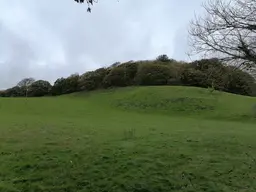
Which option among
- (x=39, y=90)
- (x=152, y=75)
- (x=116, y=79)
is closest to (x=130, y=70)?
(x=116, y=79)

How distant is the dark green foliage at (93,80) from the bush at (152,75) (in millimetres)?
5914

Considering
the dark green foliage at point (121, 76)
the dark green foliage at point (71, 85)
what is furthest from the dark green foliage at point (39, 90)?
the dark green foliage at point (121, 76)

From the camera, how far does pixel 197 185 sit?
12711mm

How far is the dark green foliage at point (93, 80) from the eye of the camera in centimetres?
7194

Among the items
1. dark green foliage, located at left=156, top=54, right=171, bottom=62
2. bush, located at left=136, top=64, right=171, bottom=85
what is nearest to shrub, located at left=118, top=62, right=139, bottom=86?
bush, located at left=136, top=64, right=171, bottom=85

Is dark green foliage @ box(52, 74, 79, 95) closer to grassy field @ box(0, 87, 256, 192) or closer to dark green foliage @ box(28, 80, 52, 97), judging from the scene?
dark green foliage @ box(28, 80, 52, 97)

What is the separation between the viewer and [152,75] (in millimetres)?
70000

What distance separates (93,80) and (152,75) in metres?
9.56

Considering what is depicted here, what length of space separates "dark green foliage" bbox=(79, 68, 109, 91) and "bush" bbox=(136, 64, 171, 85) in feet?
19.4

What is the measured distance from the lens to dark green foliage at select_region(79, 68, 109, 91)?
236 ft

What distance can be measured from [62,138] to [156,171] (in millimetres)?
8019

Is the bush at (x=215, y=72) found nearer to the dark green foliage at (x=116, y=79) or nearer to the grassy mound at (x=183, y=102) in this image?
the grassy mound at (x=183, y=102)

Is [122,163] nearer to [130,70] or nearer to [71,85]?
[130,70]

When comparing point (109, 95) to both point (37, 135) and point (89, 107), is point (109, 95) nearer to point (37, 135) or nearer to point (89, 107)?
point (89, 107)
